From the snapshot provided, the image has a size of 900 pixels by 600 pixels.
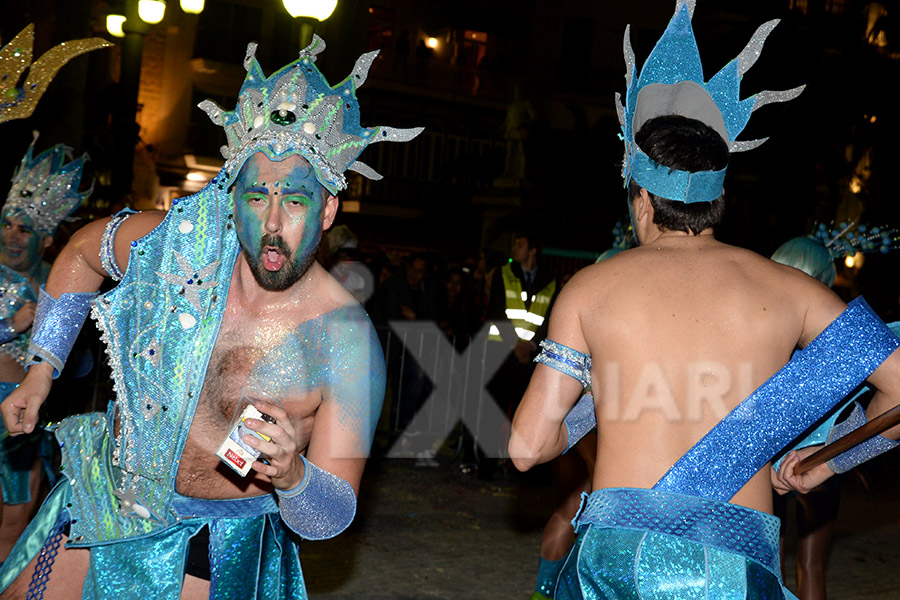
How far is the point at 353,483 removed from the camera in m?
2.80

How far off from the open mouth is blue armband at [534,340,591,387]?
33.5 inches

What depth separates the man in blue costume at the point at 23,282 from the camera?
5.15 m

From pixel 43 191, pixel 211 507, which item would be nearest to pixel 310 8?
pixel 43 191

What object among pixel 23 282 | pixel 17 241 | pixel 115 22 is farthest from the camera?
pixel 115 22

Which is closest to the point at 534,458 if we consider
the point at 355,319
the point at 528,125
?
the point at 355,319

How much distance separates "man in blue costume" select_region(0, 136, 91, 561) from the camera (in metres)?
5.15

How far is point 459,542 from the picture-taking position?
664 centimetres

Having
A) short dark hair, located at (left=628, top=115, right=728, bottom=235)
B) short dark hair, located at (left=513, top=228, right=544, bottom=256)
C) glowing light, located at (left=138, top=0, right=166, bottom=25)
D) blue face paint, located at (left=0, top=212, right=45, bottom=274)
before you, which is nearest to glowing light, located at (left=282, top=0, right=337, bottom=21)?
short dark hair, located at (left=513, top=228, right=544, bottom=256)

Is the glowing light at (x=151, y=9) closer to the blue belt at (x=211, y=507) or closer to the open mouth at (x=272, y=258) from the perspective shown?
the open mouth at (x=272, y=258)

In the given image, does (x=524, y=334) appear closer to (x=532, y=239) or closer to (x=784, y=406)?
(x=532, y=239)

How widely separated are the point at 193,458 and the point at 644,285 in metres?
1.39

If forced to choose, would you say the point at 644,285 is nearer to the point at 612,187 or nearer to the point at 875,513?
the point at 875,513

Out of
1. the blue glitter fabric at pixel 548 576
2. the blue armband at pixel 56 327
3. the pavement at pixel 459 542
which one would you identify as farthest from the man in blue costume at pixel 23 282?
the blue glitter fabric at pixel 548 576

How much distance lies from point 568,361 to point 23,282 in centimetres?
381
